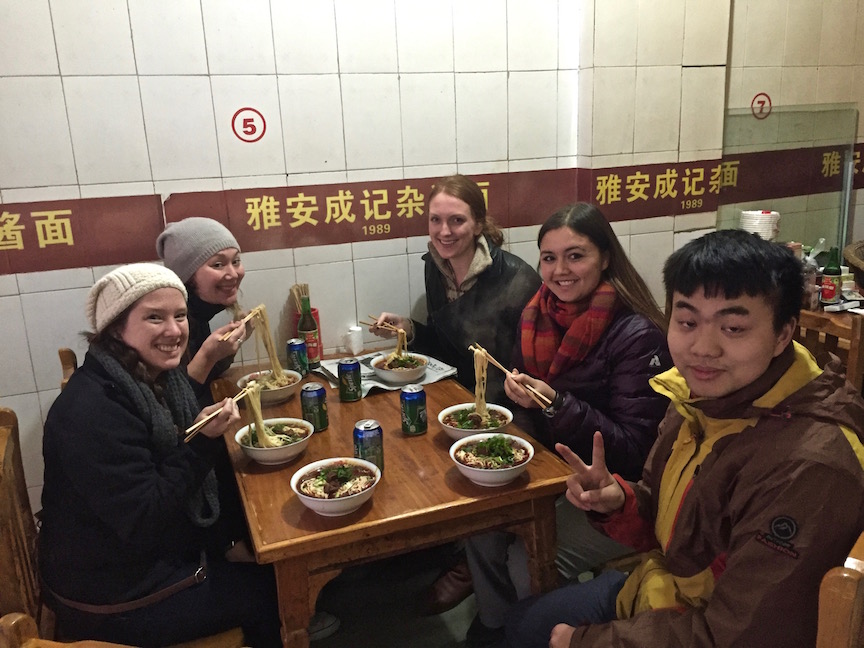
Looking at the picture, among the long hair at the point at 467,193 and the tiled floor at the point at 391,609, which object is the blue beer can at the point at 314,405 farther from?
the long hair at the point at 467,193

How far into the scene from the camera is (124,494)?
4.78 feet

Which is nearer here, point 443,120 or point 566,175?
point 443,120

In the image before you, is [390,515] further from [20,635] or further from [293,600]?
[20,635]

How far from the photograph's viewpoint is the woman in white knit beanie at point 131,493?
1.46m

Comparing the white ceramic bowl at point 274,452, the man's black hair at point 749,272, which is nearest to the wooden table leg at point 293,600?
the white ceramic bowl at point 274,452

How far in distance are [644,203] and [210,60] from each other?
1953 mm

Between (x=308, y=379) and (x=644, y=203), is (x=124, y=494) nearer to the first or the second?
(x=308, y=379)

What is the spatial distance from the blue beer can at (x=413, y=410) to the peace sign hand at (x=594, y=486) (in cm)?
49

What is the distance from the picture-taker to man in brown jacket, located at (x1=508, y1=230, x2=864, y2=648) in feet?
3.50

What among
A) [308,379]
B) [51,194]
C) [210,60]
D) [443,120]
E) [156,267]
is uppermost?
[210,60]

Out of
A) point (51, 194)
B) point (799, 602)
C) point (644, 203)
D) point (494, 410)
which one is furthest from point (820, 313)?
point (51, 194)

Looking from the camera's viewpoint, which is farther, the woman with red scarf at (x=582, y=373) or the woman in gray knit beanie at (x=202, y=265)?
the woman in gray knit beanie at (x=202, y=265)

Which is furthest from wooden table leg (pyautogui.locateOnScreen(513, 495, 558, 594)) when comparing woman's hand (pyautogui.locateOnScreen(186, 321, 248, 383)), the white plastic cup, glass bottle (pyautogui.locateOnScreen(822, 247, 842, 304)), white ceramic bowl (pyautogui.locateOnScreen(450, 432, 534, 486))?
glass bottle (pyautogui.locateOnScreen(822, 247, 842, 304))

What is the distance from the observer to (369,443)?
5.30ft
